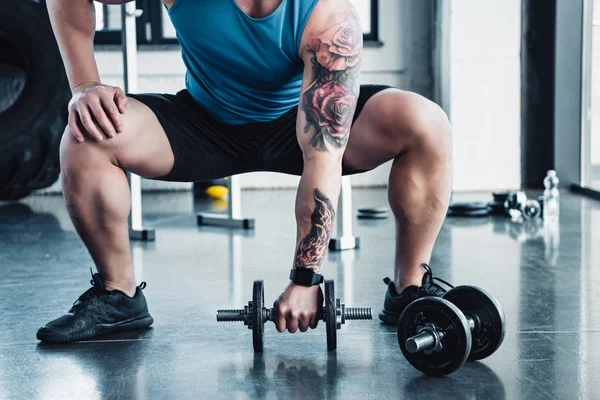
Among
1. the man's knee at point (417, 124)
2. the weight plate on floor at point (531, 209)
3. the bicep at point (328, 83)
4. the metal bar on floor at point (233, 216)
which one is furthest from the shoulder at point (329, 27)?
the weight plate on floor at point (531, 209)

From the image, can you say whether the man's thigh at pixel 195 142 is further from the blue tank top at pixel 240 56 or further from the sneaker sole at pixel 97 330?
the sneaker sole at pixel 97 330

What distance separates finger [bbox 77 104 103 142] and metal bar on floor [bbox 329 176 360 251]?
1.15m

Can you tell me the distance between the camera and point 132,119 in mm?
1560

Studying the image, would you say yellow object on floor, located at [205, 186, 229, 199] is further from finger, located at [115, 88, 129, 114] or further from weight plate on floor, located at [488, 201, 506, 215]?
finger, located at [115, 88, 129, 114]

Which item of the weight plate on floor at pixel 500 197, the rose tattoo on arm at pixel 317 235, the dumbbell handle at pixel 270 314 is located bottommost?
the weight plate on floor at pixel 500 197

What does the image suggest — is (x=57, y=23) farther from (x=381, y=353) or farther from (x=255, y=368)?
(x=381, y=353)

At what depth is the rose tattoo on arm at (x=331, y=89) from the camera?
1443 mm

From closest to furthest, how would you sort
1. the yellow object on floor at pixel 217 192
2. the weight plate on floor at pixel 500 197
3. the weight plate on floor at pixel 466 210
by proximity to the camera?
1. the weight plate on floor at pixel 466 210
2. the weight plate on floor at pixel 500 197
3. the yellow object on floor at pixel 217 192

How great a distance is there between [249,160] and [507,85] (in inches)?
112

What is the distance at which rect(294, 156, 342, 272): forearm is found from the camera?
1405 mm

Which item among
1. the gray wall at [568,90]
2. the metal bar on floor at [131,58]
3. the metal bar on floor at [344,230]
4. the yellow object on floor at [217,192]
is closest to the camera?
the metal bar on floor at [344,230]

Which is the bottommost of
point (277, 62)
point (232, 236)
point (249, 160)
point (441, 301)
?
point (232, 236)

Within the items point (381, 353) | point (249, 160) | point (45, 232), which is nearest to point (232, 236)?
point (45, 232)

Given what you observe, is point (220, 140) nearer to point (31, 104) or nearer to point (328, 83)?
point (328, 83)
